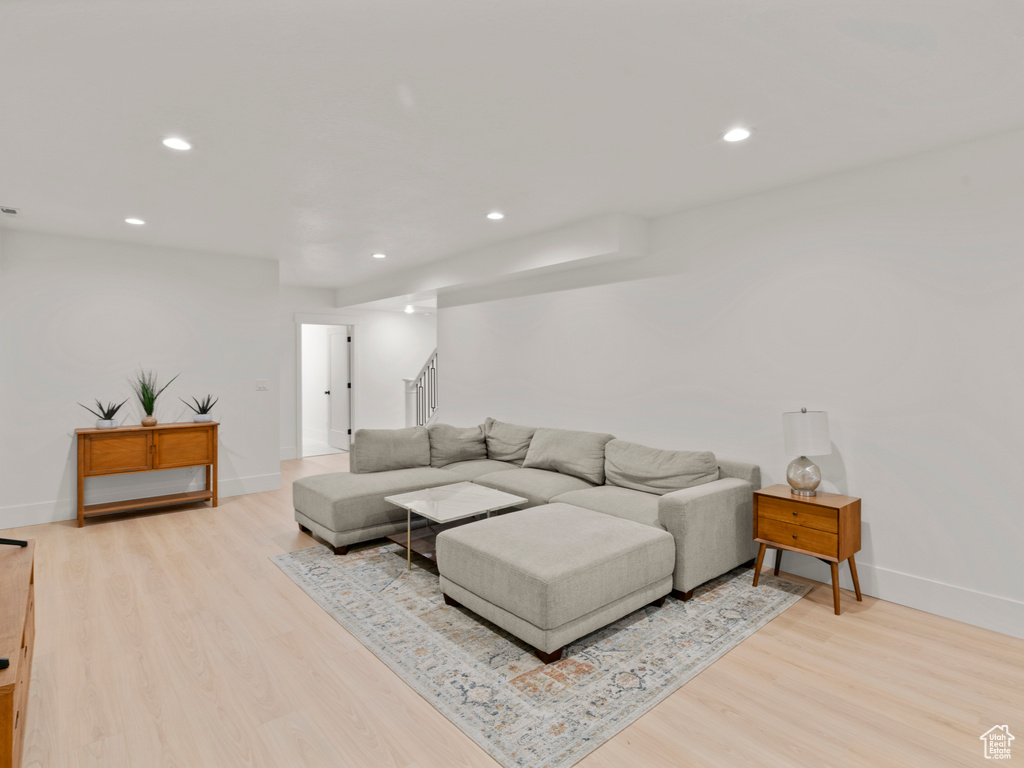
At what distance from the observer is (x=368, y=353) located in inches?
336

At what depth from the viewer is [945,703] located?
2166 millimetres

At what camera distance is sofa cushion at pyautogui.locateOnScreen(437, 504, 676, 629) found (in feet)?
8.08

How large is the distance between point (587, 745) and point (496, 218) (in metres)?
3.51

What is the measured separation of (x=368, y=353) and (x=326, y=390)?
43.3 inches

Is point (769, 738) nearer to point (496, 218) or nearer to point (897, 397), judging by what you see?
point (897, 397)

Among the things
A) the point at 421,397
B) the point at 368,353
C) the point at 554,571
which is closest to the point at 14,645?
the point at 554,571

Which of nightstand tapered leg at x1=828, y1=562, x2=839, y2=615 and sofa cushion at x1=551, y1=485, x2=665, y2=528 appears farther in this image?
sofa cushion at x1=551, y1=485, x2=665, y2=528

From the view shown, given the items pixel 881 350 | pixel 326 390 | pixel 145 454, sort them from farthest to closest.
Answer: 1. pixel 326 390
2. pixel 145 454
3. pixel 881 350

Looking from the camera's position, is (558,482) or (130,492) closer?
(558,482)

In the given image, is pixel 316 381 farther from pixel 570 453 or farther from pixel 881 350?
pixel 881 350

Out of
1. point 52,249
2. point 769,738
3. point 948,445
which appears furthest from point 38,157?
point 948,445

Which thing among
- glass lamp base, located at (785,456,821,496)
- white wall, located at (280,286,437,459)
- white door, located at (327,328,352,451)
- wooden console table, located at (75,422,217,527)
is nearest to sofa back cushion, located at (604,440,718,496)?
glass lamp base, located at (785,456,821,496)

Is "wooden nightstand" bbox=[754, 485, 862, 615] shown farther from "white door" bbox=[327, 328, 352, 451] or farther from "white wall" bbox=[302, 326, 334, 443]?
"white wall" bbox=[302, 326, 334, 443]

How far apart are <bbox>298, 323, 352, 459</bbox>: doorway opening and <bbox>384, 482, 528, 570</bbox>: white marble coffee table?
4658mm
